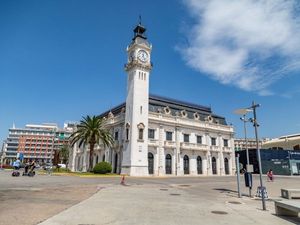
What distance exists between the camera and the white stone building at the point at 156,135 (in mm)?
42875

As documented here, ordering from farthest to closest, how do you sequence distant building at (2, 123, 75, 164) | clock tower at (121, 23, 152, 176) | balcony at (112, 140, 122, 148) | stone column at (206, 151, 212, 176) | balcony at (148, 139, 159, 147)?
distant building at (2, 123, 75, 164) → stone column at (206, 151, 212, 176) → balcony at (112, 140, 122, 148) → balcony at (148, 139, 159, 147) → clock tower at (121, 23, 152, 176)

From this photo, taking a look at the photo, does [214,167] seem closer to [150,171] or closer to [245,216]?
[150,171]

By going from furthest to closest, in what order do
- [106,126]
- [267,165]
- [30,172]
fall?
[267,165] < [106,126] < [30,172]

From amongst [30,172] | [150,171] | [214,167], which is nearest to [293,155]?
[214,167]

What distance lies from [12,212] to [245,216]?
28.5 ft

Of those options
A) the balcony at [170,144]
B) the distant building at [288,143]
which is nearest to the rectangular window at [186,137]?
→ the balcony at [170,144]

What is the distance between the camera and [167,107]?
163ft

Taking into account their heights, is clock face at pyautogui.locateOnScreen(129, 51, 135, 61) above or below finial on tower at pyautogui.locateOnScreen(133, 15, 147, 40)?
below

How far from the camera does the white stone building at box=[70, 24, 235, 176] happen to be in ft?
141

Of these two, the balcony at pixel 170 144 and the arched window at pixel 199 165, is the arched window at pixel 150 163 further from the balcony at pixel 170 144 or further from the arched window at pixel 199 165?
the arched window at pixel 199 165

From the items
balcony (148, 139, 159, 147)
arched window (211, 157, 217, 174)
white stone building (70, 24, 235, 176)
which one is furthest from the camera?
arched window (211, 157, 217, 174)

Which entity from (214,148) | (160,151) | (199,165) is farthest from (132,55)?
(214,148)

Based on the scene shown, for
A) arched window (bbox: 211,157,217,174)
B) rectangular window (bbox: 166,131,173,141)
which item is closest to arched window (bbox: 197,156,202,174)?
arched window (bbox: 211,157,217,174)

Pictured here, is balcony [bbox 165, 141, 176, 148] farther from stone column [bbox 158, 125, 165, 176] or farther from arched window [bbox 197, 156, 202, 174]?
arched window [bbox 197, 156, 202, 174]
